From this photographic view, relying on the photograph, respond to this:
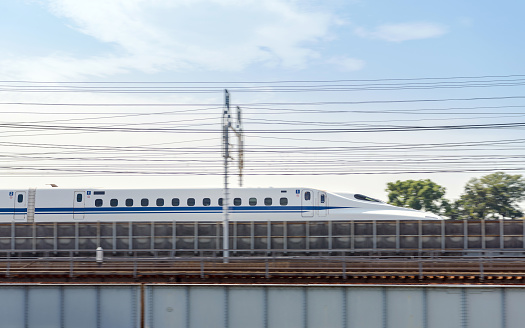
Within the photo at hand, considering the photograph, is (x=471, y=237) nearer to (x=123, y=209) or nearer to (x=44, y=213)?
(x=123, y=209)

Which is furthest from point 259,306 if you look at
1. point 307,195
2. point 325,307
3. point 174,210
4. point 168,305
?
point 174,210

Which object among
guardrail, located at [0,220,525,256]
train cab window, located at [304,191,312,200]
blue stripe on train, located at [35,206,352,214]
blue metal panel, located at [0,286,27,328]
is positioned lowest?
blue metal panel, located at [0,286,27,328]

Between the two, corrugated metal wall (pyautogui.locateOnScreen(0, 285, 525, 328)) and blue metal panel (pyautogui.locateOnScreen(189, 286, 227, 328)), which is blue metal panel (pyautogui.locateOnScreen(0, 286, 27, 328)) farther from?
blue metal panel (pyautogui.locateOnScreen(189, 286, 227, 328))

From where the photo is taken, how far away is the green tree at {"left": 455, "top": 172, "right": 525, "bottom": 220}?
9637 cm

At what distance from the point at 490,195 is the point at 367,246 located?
65.3m

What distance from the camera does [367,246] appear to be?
40.1 m

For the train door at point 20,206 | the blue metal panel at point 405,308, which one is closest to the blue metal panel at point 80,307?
the blue metal panel at point 405,308

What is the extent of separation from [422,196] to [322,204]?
65.5m

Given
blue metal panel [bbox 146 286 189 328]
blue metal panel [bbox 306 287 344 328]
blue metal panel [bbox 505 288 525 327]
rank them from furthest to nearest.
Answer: blue metal panel [bbox 146 286 189 328] → blue metal panel [bbox 306 287 344 328] → blue metal panel [bbox 505 288 525 327]

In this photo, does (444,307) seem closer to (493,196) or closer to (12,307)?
(12,307)

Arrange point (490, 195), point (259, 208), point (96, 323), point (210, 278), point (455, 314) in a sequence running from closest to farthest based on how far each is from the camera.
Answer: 1. point (455, 314)
2. point (96, 323)
3. point (210, 278)
4. point (259, 208)
5. point (490, 195)

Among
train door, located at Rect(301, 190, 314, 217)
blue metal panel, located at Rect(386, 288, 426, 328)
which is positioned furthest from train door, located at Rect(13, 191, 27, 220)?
blue metal panel, located at Rect(386, 288, 426, 328)

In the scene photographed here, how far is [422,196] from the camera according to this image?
103 m

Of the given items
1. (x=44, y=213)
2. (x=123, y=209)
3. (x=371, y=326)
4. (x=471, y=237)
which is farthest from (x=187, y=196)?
(x=371, y=326)
